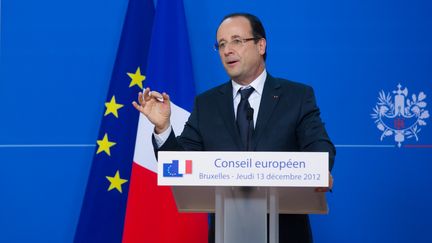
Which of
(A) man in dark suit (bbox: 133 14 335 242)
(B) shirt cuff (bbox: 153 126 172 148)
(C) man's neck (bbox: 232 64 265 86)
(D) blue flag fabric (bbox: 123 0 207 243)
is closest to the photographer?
(B) shirt cuff (bbox: 153 126 172 148)

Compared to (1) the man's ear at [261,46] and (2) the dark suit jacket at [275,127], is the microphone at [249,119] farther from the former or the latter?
(1) the man's ear at [261,46]

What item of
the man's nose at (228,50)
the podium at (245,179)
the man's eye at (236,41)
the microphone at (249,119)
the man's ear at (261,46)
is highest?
the man's ear at (261,46)

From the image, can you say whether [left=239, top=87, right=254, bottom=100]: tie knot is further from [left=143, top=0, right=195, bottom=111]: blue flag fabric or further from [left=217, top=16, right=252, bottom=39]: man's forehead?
[left=143, top=0, right=195, bottom=111]: blue flag fabric

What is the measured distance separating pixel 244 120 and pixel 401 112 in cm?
177

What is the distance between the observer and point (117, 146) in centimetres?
358

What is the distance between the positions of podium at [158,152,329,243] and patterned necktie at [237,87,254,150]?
19.2 inches

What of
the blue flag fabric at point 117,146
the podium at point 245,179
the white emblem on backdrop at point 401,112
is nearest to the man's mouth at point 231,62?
the podium at point 245,179

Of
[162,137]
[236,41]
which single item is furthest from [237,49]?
[162,137]

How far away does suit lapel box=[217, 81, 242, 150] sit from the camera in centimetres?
223

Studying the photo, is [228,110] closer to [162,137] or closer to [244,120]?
[244,120]

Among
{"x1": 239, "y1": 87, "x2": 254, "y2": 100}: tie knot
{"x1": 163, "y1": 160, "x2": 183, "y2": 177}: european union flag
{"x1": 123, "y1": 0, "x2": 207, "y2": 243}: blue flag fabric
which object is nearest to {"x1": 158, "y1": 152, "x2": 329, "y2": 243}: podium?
{"x1": 163, "y1": 160, "x2": 183, "y2": 177}: european union flag

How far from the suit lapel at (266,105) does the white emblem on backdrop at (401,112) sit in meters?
1.47

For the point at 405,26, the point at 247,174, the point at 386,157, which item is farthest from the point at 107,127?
the point at 247,174

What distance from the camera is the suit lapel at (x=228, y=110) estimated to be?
223 cm
